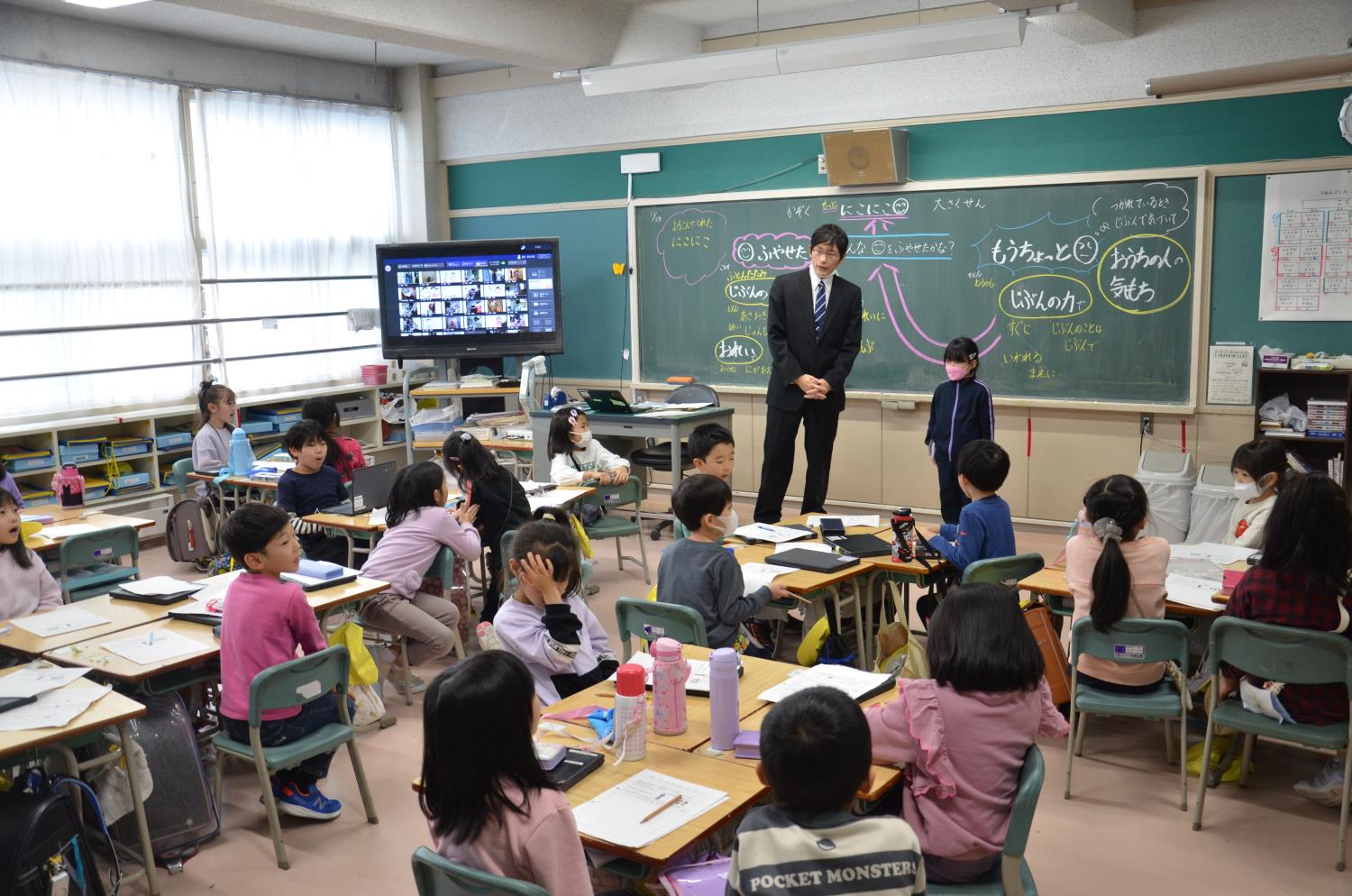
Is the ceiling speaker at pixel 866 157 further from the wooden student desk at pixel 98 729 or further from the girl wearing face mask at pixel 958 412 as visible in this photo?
the wooden student desk at pixel 98 729

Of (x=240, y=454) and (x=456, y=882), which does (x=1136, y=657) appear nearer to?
(x=456, y=882)

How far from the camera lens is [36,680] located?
3102 millimetres

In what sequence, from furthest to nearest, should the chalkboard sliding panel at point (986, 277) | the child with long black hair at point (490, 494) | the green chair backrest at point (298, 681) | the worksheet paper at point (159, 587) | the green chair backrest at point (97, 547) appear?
the chalkboard sliding panel at point (986, 277) < the child with long black hair at point (490, 494) < the green chair backrest at point (97, 547) < the worksheet paper at point (159, 587) < the green chair backrest at point (298, 681)

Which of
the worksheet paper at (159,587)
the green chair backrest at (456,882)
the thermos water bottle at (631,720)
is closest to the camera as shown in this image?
the green chair backrest at (456,882)

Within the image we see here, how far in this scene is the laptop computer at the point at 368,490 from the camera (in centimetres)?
525

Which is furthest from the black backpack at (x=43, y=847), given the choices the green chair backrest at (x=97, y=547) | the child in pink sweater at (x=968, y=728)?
the green chair backrest at (x=97, y=547)

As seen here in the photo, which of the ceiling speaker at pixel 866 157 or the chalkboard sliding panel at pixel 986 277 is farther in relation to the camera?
the ceiling speaker at pixel 866 157

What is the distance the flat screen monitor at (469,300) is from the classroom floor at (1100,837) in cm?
481

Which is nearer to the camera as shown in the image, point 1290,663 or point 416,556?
point 1290,663

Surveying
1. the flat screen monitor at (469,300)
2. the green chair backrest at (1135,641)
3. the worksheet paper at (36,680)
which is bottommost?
the green chair backrest at (1135,641)

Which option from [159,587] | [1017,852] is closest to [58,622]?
[159,587]

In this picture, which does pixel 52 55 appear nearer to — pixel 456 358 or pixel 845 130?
pixel 456 358

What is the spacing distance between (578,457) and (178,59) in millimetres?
4316

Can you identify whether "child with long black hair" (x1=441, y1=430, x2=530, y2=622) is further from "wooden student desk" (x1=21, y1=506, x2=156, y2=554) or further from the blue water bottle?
the blue water bottle
